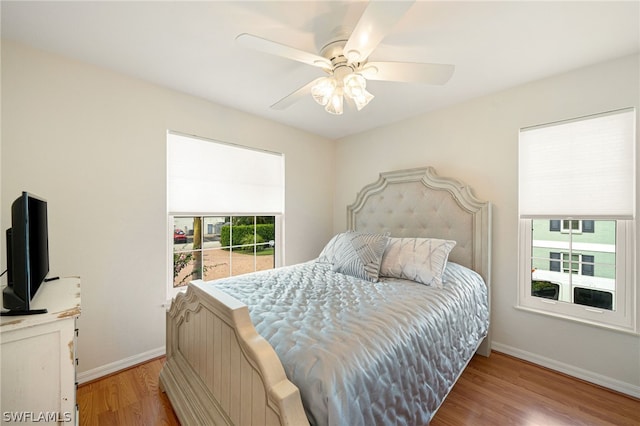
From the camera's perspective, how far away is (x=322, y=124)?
10.2ft

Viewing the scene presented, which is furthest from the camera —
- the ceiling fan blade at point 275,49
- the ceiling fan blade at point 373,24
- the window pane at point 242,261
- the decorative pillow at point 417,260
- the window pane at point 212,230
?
the window pane at point 242,261

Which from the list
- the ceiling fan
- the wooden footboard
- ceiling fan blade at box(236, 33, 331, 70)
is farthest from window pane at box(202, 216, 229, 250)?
ceiling fan blade at box(236, 33, 331, 70)

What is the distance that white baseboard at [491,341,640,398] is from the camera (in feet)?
5.73

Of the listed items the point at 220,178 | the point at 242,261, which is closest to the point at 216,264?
the point at 242,261

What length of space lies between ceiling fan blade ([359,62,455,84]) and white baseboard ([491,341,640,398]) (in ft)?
7.52

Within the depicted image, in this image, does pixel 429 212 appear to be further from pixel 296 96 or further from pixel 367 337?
pixel 367 337

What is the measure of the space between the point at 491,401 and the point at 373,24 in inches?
91.0

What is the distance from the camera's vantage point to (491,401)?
66.6 inches

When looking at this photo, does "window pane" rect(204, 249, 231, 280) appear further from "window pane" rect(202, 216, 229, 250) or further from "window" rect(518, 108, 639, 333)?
"window" rect(518, 108, 639, 333)

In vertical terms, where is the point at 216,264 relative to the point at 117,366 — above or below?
above

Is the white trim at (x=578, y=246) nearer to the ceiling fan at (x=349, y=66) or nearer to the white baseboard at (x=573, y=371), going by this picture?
the white baseboard at (x=573, y=371)

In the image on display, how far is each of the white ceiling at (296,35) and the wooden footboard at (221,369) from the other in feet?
Result: 4.98

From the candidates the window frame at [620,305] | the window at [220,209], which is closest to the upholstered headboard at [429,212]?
the window frame at [620,305]

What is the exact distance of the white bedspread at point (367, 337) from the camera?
894 mm
